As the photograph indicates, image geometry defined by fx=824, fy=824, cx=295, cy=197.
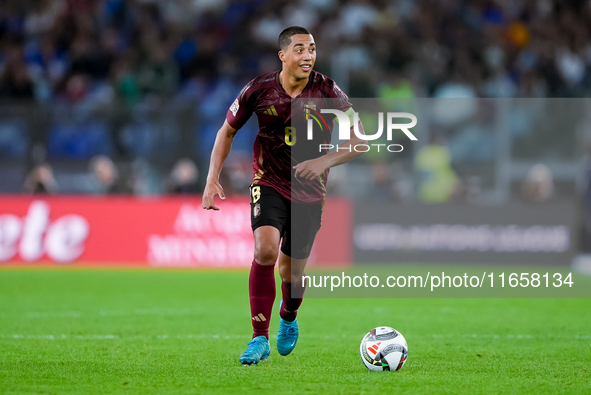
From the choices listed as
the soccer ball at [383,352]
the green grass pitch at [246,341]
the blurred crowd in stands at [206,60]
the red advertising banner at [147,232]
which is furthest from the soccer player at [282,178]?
the blurred crowd in stands at [206,60]

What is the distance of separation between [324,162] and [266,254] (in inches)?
30.6

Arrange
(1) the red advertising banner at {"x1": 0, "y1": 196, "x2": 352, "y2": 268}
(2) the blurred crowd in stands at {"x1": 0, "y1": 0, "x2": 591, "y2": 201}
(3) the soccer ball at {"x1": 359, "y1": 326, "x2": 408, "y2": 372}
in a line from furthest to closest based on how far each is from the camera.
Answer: (2) the blurred crowd in stands at {"x1": 0, "y1": 0, "x2": 591, "y2": 201} → (1) the red advertising banner at {"x1": 0, "y1": 196, "x2": 352, "y2": 268} → (3) the soccer ball at {"x1": 359, "y1": 326, "x2": 408, "y2": 372}

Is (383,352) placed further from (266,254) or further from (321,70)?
(321,70)

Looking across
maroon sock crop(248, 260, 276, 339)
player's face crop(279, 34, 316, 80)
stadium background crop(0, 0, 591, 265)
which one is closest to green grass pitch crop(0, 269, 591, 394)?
maroon sock crop(248, 260, 276, 339)

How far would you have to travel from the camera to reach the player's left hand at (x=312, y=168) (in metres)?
5.75

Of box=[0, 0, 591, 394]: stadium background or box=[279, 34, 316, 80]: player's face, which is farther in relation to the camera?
box=[0, 0, 591, 394]: stadium background

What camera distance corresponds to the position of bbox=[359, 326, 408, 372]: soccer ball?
18.3 ft

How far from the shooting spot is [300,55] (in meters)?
5.89

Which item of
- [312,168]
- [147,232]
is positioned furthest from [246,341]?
[147,232]

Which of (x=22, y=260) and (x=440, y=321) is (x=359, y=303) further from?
(x=22, y=260)

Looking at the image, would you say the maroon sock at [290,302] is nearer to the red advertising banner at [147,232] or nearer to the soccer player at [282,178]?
the soccer player at [282,178]

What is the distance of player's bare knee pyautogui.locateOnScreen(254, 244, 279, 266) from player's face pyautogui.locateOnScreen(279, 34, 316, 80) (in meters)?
1.25

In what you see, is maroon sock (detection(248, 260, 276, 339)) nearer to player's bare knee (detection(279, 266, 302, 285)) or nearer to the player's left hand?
player's bare knee (detection(279, 266, 302, 285))

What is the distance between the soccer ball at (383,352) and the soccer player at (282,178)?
2.53 ft
